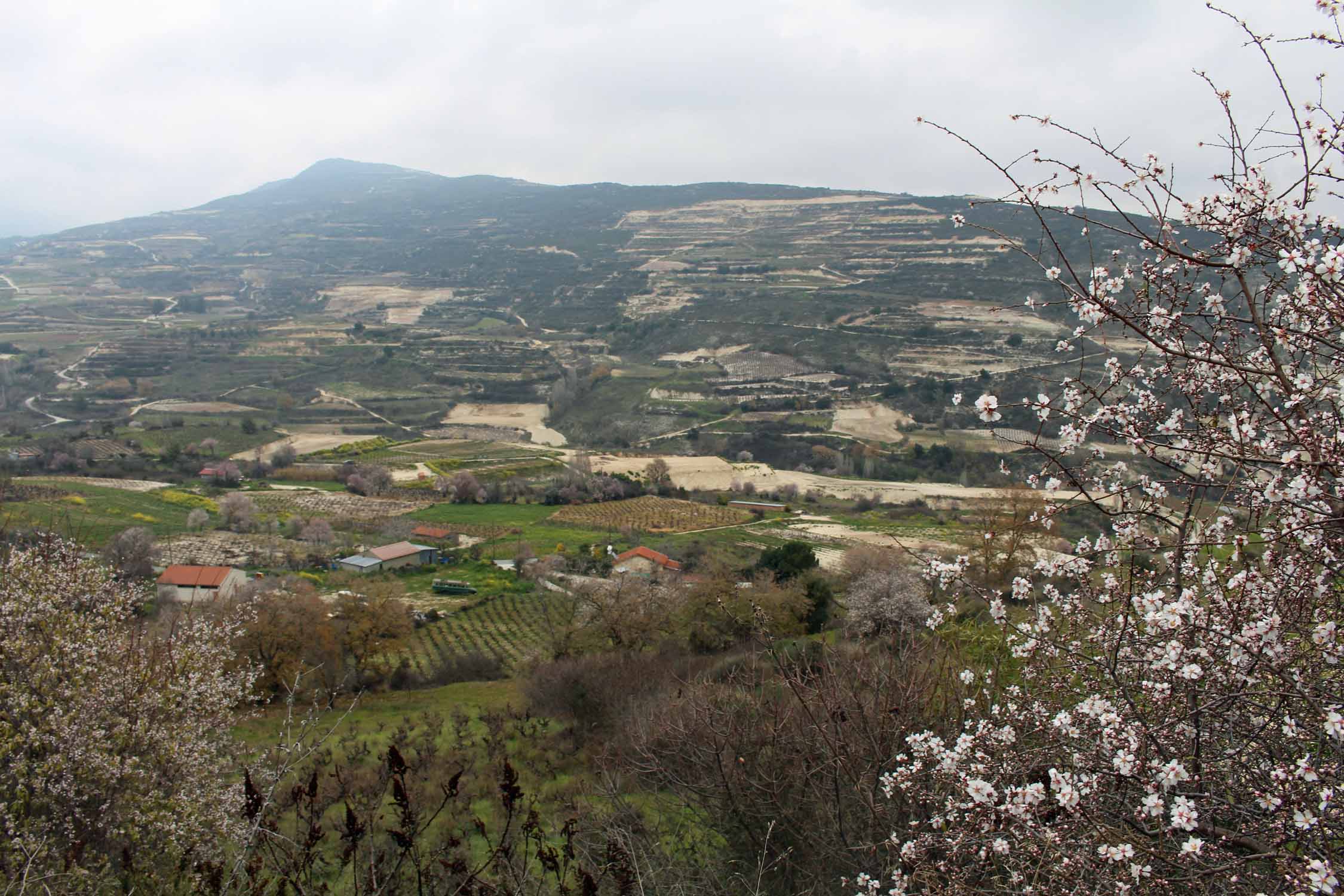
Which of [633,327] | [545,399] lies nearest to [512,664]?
[545,399]

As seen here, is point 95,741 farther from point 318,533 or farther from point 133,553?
point 318,533

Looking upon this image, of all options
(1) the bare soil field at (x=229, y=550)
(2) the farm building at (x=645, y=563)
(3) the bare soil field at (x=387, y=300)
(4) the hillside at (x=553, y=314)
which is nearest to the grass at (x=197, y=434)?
(4) the hillside at (x=553, y=314)

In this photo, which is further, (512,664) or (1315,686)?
(512,664)

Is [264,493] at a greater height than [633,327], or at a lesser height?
lesser

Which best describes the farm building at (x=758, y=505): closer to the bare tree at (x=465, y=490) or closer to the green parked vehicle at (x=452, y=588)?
the bare tree at (x=465, y=490)

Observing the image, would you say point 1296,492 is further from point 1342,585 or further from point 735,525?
point 735,525

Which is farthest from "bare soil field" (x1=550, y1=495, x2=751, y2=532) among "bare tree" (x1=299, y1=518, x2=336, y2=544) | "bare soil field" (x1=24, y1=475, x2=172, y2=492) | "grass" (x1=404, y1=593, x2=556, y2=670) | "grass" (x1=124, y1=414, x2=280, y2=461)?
"grass" (x1=124, y1=414, x2=280, y2=461)

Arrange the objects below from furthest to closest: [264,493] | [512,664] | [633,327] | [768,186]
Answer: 1. [768,186]
2. [633,327]
3. [264,493]
4. [512,664]
